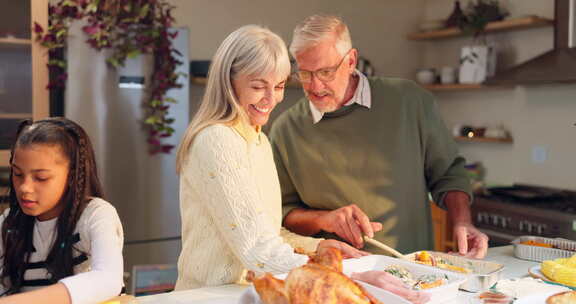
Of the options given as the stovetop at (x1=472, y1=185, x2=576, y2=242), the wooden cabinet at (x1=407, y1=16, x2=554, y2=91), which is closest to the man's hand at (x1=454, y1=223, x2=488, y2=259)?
the stovetop at (x1=472, y1=185, x2=576, y2=242)

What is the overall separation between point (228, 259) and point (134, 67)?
86.8 inches

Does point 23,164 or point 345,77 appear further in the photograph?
point 345,77

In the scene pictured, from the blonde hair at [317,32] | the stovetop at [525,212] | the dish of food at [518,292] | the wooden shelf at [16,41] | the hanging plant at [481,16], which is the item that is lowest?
the stovetop at [525,212]

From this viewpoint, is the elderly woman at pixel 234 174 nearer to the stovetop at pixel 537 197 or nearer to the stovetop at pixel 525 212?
the stovetop at pixel 525 212

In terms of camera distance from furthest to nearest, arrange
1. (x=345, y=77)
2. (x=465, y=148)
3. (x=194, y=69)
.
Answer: (x=465, y=148), (x=194, y=69), (x=345, y=77)

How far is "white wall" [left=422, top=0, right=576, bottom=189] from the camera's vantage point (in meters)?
3.78

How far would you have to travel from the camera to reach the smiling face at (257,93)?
1402 mm

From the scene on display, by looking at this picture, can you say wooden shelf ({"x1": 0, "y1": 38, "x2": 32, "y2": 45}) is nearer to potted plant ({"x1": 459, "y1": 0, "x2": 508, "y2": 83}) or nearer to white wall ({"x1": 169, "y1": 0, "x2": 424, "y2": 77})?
white wall ({"x1": 169, "y1": 0, "x2": 424, "y2": 77})

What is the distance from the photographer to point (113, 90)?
334cm

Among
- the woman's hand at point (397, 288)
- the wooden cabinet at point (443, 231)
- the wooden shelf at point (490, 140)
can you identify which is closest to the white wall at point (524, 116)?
the wooden shelf at point (490, 140)

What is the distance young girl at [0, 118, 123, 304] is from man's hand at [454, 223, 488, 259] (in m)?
0.90

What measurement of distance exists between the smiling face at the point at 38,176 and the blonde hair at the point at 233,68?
28 cm

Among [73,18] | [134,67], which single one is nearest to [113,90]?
[134,67]

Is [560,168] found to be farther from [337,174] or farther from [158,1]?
[158,1]
